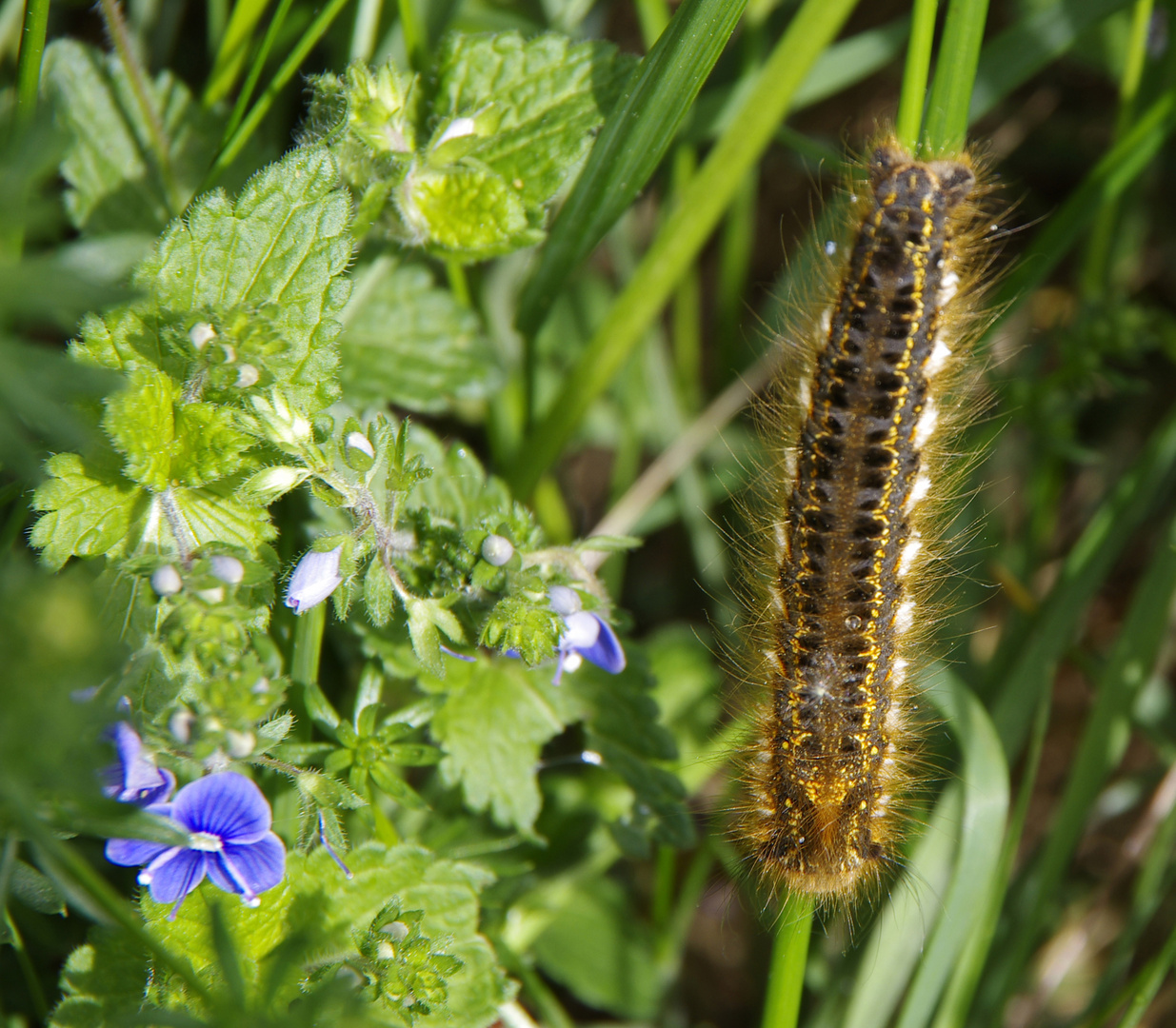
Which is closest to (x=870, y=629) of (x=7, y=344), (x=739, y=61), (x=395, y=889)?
(x=395, y=889)

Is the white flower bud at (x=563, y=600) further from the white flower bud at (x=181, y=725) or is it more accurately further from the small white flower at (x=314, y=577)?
the white flower bud at (x=181, y=725)

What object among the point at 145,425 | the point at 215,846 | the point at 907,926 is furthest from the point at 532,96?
the point at 907,926

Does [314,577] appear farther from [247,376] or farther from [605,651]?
[605,651]

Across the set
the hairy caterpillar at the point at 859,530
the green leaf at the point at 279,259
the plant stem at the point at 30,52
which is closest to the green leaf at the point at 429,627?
the green leaf at the point at 279,259

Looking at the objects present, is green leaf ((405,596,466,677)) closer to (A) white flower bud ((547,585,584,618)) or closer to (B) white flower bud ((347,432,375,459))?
(A) white flower bud ((547,585,584,618))

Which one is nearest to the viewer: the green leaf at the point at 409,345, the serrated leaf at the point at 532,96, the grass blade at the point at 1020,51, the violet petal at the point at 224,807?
the violet petal at the point at 224,807
